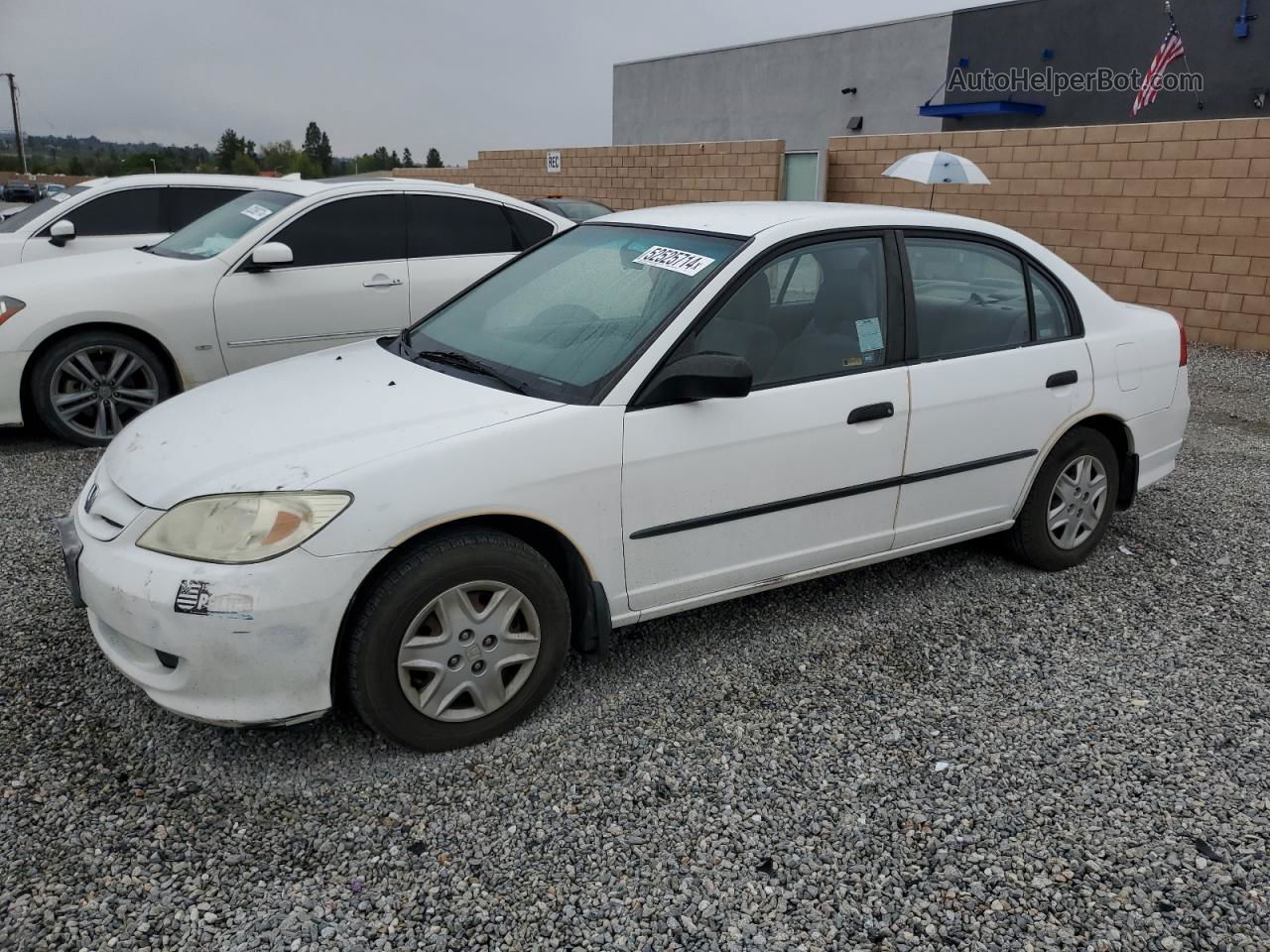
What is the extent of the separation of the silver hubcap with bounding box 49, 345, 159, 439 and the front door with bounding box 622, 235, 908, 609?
4124 mm

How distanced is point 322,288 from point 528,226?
162cm

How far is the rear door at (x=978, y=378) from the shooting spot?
378 cm

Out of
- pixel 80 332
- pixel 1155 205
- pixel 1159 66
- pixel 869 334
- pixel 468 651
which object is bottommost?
pixel 468 651

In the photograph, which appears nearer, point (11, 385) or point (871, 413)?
point (871, 413)

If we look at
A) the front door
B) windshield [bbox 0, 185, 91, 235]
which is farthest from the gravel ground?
windshield [bbox 0, 185, 91, 235]

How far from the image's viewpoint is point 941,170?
36.9 feet

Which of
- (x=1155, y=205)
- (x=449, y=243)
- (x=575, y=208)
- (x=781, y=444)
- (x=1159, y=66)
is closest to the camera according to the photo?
(x=781, y=444)

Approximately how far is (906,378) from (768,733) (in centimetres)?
140

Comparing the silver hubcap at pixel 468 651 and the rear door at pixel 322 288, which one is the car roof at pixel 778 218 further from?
the rear door at pixel 322 288

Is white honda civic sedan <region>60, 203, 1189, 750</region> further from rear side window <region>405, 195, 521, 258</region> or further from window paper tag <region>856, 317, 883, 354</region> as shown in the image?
rear side window <region>405, 195, 521, 258</region>

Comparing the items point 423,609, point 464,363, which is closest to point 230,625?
point 423,609

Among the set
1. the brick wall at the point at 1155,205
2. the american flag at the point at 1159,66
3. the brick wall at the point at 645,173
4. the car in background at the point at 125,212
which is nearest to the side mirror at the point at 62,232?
the car in background at the point at 125,212

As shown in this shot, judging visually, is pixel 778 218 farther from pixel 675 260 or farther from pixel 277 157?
pixel 277 157

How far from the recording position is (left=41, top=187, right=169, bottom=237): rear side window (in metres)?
8.10
